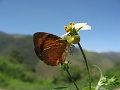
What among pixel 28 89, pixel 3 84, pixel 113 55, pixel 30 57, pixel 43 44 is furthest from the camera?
pixel 113 55

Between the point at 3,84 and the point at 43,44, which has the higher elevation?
the point at 43,44

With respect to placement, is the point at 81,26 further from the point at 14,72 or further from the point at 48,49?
the point at 14,72

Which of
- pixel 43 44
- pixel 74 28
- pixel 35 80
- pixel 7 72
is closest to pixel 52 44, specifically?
pixel 43 44

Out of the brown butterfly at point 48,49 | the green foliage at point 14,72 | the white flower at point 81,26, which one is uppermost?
the white flower at point 81,26

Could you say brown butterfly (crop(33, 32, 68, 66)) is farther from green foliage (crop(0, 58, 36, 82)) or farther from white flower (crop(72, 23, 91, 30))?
green foliage (crop(0, 58, 36, 82))

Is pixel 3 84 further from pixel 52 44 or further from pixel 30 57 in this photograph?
pixel 30 57

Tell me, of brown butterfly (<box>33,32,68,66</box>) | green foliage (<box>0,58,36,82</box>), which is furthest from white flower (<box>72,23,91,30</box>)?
green foliage (<box>0,58,36,82</box>)

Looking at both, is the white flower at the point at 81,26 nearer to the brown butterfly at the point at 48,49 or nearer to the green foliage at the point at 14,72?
the brown butterfly at the point at 48,49

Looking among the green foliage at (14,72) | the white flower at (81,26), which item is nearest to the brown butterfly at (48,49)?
the white flower at (81,26)

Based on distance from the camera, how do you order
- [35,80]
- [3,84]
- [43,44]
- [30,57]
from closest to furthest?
[43,44]
[3,84]
[35,80]
[30,57]

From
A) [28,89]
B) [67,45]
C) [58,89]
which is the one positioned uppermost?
[67,45]
